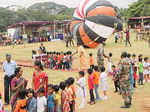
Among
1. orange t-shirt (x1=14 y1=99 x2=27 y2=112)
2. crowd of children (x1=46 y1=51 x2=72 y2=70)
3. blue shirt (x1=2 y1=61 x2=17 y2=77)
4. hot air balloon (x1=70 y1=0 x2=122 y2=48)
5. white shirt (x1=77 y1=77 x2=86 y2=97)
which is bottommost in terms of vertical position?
crowd of children (x1=46 y1=51 x2=72 y2=70)

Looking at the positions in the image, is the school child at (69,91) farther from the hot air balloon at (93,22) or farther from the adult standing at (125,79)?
the hot air balloon at (93,22)

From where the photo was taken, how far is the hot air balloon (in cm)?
1535

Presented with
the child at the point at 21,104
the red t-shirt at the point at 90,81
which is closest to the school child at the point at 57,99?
the child at the point at 21,104

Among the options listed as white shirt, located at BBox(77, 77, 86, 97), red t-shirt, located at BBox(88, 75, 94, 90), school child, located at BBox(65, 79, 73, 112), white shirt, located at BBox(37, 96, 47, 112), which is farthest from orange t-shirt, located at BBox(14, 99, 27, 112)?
red t-shirt, located at BBox(88, 75, 94, 90)

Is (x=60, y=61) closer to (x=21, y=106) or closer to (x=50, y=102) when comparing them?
(x=50, y=102)

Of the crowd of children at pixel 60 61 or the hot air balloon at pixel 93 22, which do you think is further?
the hot air balloon at pixel 93 22

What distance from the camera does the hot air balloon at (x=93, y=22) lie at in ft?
50.4

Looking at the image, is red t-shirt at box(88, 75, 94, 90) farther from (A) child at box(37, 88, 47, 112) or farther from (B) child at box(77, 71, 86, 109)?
(A) child at box(37, 88, 47, 112)

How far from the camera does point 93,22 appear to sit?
15.5 m

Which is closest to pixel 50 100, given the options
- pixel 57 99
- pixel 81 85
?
pixel 57 99

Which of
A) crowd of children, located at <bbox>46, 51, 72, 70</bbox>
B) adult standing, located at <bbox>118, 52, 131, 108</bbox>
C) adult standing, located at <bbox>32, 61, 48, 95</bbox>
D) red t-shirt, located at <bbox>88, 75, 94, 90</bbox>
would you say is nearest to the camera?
adult standing, located at <bbox>32, 61, 48, 95</bbox>

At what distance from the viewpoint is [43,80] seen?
220 inches

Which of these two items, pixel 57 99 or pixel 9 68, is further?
pixel 9 68

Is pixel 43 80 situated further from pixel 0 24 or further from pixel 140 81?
pixel 0 24
